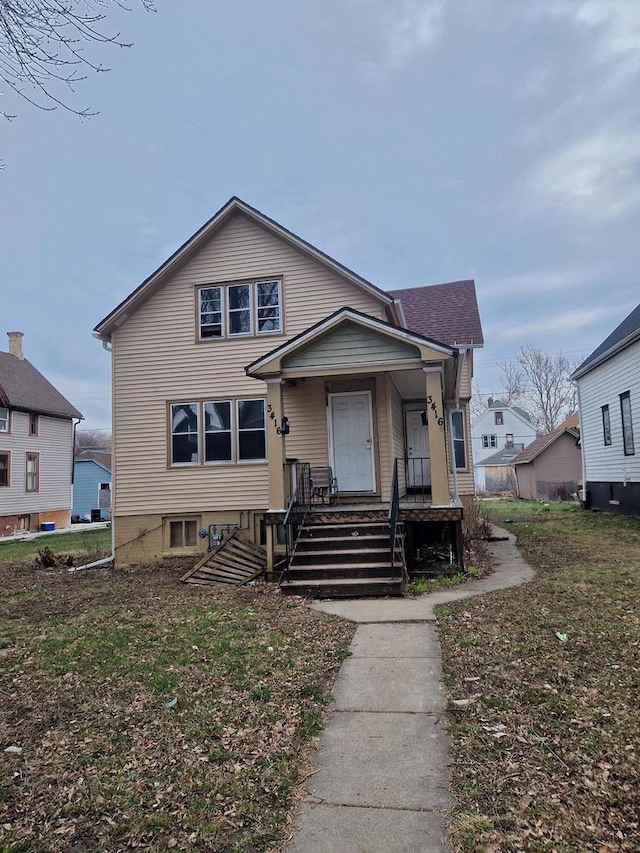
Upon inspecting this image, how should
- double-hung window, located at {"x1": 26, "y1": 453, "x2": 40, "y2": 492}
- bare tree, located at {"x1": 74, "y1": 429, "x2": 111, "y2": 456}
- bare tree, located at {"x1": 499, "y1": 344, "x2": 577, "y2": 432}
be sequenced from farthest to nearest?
bare tree, located at {"x1": 74, "y1": 429, "x2": 111, "y2": 456}, bare tree, located at {"x1": 499, "y1": 344, "x2": 577, "y2": 432}, double-hung window, located at {"x1": 26, "y1": 453, "x2": 40, "y2": 492}

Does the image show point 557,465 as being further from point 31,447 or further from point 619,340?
point 31,447

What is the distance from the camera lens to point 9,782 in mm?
3250

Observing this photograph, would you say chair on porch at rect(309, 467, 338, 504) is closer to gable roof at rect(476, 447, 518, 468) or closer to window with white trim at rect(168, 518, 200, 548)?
window with white trim at rect(168, 518, 200, 548)

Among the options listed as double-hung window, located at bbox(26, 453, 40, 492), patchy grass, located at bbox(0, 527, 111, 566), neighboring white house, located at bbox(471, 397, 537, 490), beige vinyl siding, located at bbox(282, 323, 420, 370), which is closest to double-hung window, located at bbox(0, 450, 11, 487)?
double-hung window, located at bbox(26, 453, 40, 492)

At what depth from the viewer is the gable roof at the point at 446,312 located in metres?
15.1

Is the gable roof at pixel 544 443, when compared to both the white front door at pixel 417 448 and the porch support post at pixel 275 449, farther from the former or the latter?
the porch support post at pixel 275 449

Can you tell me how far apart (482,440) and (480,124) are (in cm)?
4224

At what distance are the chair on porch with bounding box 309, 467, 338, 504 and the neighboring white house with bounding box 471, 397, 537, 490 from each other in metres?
42.0

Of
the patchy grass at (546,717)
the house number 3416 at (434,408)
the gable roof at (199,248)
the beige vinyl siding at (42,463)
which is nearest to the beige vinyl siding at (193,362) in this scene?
the gable roof at (199,248)

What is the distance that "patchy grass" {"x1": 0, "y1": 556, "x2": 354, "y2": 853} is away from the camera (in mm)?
2809

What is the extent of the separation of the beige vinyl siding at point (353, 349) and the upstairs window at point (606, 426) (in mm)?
12229

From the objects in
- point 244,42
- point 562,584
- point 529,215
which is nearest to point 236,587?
point 562,584

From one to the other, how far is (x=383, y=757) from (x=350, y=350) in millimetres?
6837

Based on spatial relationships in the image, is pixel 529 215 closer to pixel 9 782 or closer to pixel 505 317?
pixel 9 782
